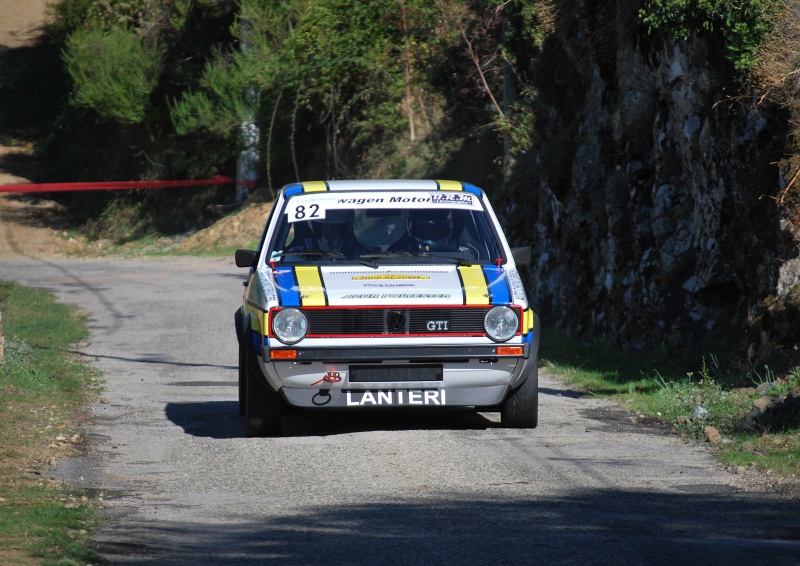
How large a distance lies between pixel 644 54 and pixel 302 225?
21.0 feet

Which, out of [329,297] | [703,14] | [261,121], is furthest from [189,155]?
[329,297]

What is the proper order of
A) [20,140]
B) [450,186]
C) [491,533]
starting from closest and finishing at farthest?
[491,533] → [450,186] → [20,140]

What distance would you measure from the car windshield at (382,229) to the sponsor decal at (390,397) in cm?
119

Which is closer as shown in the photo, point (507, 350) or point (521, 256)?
point (507, 350)

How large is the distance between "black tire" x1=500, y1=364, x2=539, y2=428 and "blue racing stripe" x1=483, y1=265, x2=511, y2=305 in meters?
0.61

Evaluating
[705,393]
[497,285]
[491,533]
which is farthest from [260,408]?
[705,393]

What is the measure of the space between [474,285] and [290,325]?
4.46ft

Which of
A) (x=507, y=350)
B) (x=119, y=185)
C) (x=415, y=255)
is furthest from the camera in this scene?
(x=119, y=185)

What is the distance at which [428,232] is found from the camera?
9.37 metres

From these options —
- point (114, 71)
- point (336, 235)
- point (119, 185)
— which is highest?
point (114, 71)

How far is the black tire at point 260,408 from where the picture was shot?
27.8 feet

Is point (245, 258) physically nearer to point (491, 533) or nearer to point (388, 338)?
point (388, 338)

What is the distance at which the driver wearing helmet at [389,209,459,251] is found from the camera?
9258 mm

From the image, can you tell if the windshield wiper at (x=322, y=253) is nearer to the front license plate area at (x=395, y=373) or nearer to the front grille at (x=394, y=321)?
the front grille at (x=394, y=321)
